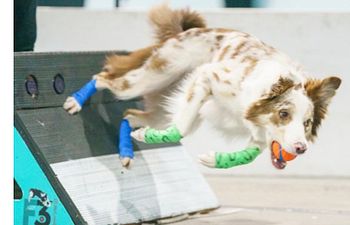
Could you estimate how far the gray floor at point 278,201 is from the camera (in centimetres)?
666

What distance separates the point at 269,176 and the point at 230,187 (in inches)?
26.0

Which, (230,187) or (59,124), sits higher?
(59,124)

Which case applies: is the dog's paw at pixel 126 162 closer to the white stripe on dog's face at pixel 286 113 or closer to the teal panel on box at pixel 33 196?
the teal panel on box at pixel 33 196

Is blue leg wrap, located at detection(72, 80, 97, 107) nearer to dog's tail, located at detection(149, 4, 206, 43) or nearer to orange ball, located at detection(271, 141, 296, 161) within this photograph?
dog's tail, located at detection(149, 4, 206, 43)

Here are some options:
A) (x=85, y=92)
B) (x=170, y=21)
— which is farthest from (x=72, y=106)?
(x=170, y=21)

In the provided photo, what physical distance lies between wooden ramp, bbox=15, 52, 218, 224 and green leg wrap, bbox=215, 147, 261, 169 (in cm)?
82

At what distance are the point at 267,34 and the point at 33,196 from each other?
414 cm

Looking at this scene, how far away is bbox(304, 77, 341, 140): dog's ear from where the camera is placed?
5.16 meters

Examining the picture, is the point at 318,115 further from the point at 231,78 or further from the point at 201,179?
the point at 201,179

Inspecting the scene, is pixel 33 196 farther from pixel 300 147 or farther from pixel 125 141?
pixel 300 147

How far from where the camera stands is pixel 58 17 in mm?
9273

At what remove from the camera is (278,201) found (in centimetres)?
755

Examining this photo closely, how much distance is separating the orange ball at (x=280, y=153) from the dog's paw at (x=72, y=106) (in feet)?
4.83

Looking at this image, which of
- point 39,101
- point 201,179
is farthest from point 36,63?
point 201,179
